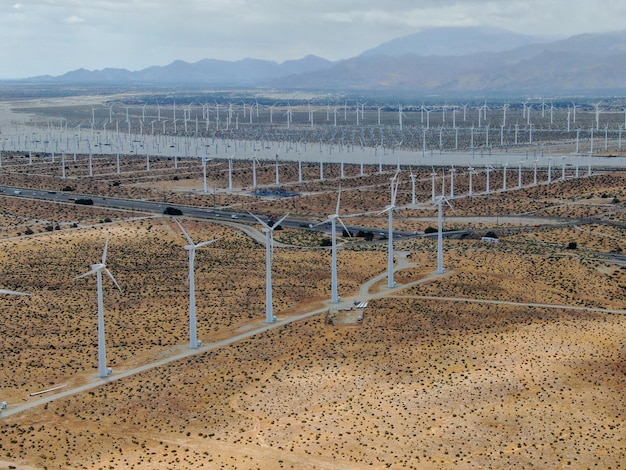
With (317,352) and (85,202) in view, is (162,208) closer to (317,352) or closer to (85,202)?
(85,202)

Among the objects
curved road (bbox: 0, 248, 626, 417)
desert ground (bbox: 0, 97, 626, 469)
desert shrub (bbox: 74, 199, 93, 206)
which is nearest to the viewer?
desert ground (bbox: 0, 97, 626, 469)

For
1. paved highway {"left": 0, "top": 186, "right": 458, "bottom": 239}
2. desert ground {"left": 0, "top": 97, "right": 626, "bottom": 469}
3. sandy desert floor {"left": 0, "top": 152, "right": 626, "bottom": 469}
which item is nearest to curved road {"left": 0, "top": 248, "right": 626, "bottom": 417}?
desert ground {"left": 0, "top": 97, "right": 626, "bottom": 469}

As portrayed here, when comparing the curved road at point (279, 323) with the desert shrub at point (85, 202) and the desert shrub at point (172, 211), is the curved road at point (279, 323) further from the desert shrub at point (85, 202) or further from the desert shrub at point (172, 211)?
the desert shrub at point (85, 202)

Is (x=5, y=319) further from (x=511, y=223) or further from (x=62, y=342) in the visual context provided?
(x=511, y=223)

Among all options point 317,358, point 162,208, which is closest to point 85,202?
point 162,208

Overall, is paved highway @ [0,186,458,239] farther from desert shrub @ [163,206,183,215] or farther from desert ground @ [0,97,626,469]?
desert ground @ [0,97,626,469]

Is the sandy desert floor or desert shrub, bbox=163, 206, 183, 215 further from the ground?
desert shrub, bbox=163, 206, 183, 215

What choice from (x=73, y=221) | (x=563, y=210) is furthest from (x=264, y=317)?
(x=563, y=210)
